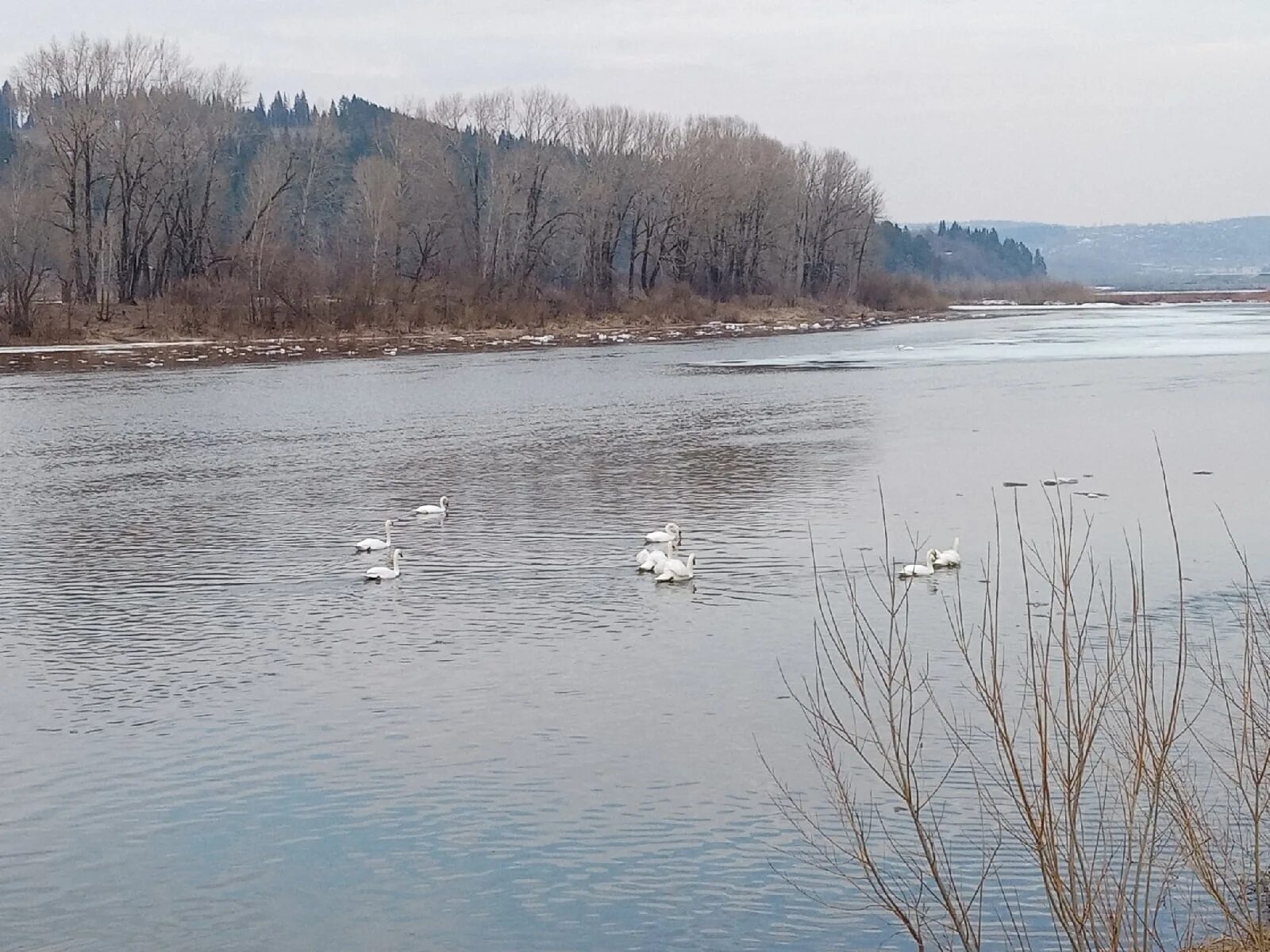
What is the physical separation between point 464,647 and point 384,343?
47.6m

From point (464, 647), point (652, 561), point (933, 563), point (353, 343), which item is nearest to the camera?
point (464, 647)

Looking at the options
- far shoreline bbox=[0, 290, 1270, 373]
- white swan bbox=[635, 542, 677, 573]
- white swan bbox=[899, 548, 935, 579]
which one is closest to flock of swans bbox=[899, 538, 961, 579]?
white swan bbox=[899, 548, 935, 579]

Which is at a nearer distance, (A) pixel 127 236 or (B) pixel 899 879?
(B) pixel 899 879

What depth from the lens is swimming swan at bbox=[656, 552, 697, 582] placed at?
14836mm

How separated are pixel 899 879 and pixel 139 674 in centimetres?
651

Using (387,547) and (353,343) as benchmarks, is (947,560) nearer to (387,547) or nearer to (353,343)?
(387,547)

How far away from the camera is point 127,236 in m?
65.1

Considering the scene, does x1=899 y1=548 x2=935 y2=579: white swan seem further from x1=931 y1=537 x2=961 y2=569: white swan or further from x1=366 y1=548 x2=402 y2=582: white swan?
x1=366 y1=548 x2=402 y2=582: white swan

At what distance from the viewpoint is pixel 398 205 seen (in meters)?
76.1

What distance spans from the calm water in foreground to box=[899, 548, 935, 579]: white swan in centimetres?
20

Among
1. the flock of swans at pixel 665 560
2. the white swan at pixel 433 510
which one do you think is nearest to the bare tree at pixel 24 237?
the white swan at pixel 433 510

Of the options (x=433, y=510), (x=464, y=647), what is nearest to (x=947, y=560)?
(x=464, y=647)

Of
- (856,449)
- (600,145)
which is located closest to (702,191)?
(600,145)

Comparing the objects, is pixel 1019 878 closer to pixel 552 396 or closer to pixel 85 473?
pixel 85 473
